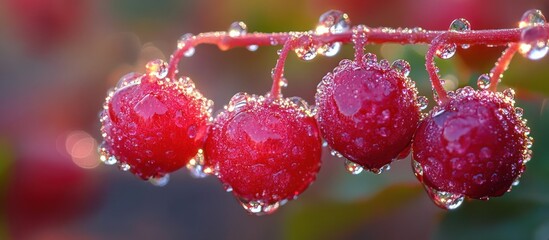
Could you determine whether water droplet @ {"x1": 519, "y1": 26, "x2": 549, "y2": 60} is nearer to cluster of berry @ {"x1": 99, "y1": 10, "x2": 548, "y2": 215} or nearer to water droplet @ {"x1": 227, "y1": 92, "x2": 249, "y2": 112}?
cluster of berry @ {"x1": 99, "y1": 10, "x2": 548, "y2": 215}

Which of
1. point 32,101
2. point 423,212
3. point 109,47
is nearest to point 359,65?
point 423,212

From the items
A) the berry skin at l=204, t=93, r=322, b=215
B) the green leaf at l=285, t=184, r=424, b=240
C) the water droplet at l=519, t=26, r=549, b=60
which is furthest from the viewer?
the green leaf at l=285, t=184, r=424, b=240

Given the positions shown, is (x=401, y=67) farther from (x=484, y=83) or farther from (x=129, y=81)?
(x=129, y=81)

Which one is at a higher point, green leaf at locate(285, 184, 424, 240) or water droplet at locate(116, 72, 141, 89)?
water droplet at locate(116, 72, 141, 89)

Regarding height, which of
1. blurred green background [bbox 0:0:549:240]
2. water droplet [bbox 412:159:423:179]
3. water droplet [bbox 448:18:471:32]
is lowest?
water droplet [bbox 412:159:423:179]

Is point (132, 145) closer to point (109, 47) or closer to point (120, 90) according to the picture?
point (120, 90)

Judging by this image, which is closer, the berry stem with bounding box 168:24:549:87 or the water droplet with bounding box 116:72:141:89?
the berry stem with bounding box 168:24:549:87

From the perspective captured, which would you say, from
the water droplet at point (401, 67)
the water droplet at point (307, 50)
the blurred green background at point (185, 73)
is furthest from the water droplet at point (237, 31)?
the blurred green background at point (185, 73)

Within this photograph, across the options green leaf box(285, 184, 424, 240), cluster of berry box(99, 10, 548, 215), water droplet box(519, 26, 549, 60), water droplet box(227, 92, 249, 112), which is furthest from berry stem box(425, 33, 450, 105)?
green leaf box(285, 184, 424, 240)

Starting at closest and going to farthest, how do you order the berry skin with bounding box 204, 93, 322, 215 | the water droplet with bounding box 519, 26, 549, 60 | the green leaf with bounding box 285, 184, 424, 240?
the water droplet with bounding box 519, 26, 549, 60 → the berry skin with bounding box 204, 93, 322, 215 → the green leaf with bounding box 285, 184, 424, 240
